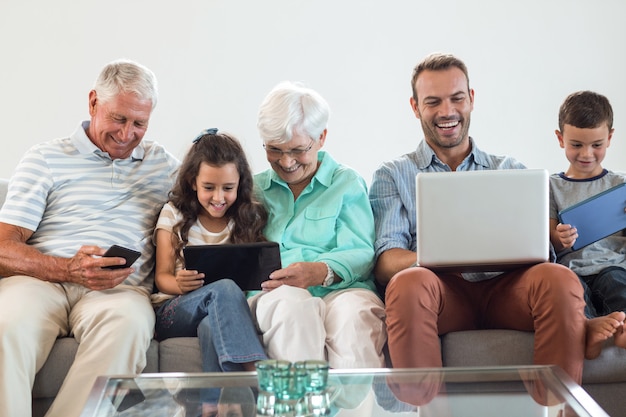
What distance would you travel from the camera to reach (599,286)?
2588mm

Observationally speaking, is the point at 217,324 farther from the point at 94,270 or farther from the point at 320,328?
the point at 94,270

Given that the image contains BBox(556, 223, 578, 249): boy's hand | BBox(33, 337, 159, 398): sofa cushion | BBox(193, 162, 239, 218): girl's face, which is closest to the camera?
BBox(33, 337, 159, 398): sofa cushion

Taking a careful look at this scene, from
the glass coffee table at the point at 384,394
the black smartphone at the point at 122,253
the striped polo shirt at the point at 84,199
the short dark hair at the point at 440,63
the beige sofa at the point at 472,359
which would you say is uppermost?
the short dark hair at the point at 440,63

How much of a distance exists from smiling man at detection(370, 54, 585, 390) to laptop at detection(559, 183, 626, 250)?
27 centimetres

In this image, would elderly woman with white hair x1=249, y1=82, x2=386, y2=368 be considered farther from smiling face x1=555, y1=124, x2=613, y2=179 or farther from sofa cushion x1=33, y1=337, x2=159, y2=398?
smiling face x1=555, y1=124, x2=613, y2=179

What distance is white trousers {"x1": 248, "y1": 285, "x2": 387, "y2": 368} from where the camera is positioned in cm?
230

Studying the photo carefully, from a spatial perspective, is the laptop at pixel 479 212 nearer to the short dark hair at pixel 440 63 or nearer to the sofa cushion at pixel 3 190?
the short dark hair at pixel 440 63

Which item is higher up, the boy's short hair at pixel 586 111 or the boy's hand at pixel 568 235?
the boy's short hair at pixel 586 111

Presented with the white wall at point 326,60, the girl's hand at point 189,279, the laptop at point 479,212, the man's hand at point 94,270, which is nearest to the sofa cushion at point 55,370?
the man's hand at point 94,270

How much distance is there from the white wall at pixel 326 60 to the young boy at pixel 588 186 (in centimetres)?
→ 100

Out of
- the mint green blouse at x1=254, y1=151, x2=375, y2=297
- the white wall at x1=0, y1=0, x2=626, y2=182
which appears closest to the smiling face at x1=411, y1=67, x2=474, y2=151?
the mint green blouse at x1=254, y1=151, x2=375, y2=297

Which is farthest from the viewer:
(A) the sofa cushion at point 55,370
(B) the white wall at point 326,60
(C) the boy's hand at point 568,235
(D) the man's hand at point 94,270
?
(B) the white wall at point 326,60

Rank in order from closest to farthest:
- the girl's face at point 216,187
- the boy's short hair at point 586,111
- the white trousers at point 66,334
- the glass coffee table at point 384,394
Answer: the glass coffee table at point 384,394 → the white trousers at point 66,334 → the girl's face at point 216,187 → the boy's short hair at point 586,111

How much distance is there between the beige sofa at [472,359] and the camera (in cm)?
228
